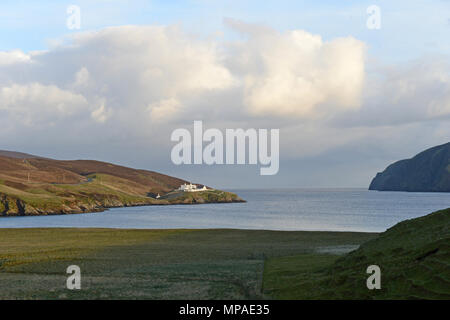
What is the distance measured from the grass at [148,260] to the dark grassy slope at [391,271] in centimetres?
222

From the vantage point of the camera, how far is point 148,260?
40.1m

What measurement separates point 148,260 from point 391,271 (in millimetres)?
22841

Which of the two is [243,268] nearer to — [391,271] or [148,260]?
[148,260]

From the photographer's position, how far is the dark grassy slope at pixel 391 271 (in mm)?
20984

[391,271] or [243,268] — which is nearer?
[391,271]
